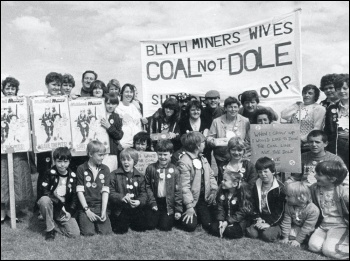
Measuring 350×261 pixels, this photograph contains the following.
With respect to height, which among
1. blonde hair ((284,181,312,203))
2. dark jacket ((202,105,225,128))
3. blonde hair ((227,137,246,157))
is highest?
dark jacket ((202,105,225,128))

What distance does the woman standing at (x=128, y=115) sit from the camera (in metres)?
6.71

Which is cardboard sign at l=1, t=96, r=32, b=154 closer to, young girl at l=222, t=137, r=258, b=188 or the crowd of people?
the crowd of people

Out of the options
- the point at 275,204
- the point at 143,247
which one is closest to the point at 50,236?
the point at 143,247

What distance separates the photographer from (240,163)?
19.5 ft

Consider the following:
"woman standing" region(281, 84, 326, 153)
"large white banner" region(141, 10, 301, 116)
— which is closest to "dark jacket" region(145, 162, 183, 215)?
"large white banner" region(141, 10, 301, 116)

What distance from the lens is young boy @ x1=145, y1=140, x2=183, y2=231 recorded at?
5816 millimetres

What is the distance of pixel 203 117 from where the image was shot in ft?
22.8

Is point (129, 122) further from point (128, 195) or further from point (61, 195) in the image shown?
point (61, 195)

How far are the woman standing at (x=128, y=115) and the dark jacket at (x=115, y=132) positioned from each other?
13cm

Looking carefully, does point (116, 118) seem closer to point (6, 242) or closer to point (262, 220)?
point (6, 242)

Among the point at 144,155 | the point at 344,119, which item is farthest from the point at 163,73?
the point at 344,119

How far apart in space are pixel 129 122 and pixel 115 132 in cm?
59

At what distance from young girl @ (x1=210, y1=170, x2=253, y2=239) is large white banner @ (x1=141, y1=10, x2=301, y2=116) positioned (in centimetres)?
207

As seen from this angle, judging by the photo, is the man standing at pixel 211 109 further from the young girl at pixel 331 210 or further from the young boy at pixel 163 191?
the young girl at pixel 331 210
